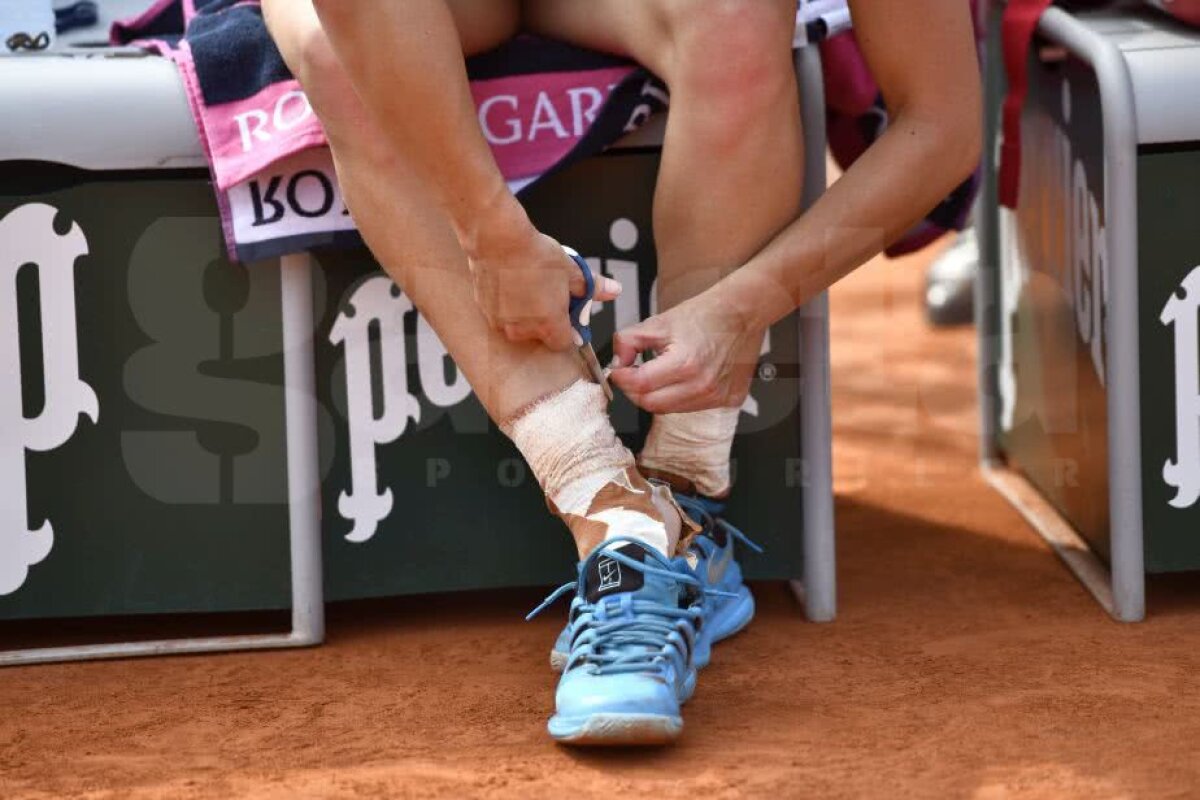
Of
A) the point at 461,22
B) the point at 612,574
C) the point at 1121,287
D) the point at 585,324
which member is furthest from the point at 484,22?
the point at 1121,287

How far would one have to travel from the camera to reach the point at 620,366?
1.48 metres

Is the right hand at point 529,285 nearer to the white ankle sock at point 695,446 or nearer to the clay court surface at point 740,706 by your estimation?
the white ankle sock at point 695,446

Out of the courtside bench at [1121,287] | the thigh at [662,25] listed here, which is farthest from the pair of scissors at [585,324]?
the courtside bench at [1121,287]

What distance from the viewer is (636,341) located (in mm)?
1483

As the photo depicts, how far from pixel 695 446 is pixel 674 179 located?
0.25 metres

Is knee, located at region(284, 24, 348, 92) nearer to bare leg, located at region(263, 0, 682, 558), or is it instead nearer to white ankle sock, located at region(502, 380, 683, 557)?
bare leg, located at region(263, 0, 682, 558)

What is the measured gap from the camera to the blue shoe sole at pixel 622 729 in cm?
132

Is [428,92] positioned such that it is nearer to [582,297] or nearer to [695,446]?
[582,297]

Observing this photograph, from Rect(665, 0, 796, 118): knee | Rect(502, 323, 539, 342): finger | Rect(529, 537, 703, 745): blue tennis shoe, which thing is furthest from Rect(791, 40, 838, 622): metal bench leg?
Rect(502, 323, 539, 342): finger

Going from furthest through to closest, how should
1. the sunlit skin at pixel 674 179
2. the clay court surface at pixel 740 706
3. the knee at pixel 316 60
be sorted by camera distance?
1. the knee at pixel 316 60
2. the sunlit skin at pixel 674 179
3. the clay court surface at pixel 740 706

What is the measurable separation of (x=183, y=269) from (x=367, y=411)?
0.22 meters

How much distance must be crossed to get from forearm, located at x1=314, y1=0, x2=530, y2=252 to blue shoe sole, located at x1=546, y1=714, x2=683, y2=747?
390mm

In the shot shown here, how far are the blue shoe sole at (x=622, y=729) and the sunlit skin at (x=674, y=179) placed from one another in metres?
0.28

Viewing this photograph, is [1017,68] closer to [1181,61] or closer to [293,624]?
[1181,61]
